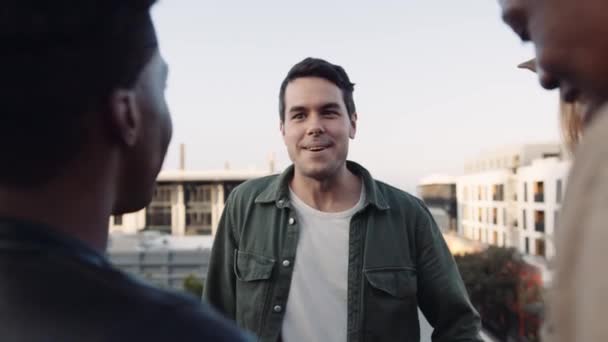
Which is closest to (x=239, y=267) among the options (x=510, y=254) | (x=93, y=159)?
(x=93, y=159)

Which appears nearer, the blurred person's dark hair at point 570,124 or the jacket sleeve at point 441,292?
the blurred person's dark hair at point 570,124

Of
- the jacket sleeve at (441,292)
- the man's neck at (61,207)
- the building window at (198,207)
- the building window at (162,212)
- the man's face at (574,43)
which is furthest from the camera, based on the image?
the building window at (198,207)

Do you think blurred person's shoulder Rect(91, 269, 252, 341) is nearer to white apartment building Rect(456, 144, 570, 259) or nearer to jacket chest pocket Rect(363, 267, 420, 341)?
jacket chest pocket Rect(363, 267, 420, 341)

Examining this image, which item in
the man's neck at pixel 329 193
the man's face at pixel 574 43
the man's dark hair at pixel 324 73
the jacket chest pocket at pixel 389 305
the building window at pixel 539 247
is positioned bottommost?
the building window at pixel 539 247

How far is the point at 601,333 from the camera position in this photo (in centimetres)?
42

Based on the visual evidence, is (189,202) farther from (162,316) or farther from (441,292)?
(162,316)

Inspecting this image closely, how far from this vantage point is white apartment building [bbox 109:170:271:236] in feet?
162

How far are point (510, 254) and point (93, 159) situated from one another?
2630 cm

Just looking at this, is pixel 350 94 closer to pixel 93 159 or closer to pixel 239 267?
pixel 239 267

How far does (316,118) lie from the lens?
6.72 feet

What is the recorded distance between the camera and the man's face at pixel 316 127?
2.03 m

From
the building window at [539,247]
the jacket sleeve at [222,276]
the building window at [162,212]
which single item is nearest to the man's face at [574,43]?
the jacket sleeve at [222,276]

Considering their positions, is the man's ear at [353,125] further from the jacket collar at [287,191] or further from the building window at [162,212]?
the building window at [162,212]

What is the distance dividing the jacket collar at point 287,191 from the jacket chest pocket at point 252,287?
22 centimetres
